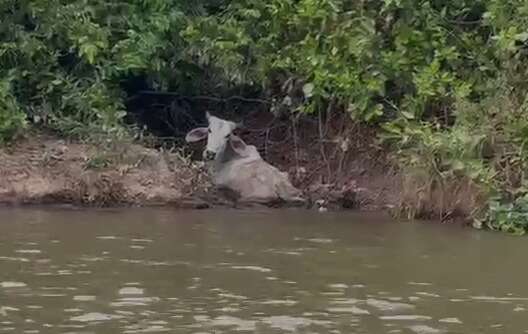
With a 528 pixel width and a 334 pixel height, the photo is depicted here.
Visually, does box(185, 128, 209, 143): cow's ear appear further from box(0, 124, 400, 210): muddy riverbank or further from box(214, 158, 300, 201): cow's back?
box(214, 158, 300, 201): cow's back

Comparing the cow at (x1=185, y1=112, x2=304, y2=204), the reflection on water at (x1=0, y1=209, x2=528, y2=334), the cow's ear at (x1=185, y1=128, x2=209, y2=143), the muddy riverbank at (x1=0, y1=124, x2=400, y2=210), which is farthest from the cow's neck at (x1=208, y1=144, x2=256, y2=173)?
the reflection on water at (x1=0, y1=209, x2=528, y2=334)

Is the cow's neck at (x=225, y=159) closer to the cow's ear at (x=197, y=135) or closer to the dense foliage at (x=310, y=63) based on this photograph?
the cow's ear at (x=197, y=135)

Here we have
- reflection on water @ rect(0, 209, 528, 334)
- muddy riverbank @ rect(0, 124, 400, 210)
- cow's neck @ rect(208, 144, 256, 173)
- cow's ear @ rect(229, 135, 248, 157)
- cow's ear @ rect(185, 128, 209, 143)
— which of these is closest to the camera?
reflection on water @ rect(0, 209, 528, 334)

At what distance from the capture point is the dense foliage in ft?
43.7

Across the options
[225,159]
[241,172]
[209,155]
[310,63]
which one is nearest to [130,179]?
[209,155]

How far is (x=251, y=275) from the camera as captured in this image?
9.40 meters

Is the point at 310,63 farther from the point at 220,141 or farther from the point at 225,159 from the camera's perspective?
the point at 225,159

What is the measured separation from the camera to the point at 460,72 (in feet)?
46.9

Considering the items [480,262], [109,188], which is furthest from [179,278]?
[109,188]

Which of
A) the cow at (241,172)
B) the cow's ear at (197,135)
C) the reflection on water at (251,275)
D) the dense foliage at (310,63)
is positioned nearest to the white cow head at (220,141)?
the cow at (241,172)

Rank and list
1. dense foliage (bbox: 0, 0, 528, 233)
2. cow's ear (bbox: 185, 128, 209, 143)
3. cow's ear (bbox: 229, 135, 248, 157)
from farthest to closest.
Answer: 1. cow's ear (bbox: 185, 128, 209, 143)
2. cow's ear (bbox: 229, 135, 248, 157)
3. dense foliage (bbox: 0, 0, 528, 233)

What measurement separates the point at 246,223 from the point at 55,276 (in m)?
3.47

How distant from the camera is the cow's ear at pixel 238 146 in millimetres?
14207

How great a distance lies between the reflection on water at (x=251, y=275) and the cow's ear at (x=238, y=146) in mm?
1522
